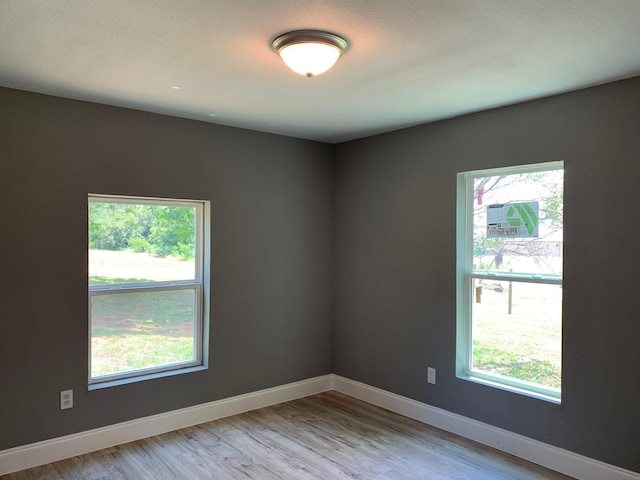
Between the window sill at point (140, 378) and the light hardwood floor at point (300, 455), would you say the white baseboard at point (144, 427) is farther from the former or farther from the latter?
the window sill at point (140, 378)

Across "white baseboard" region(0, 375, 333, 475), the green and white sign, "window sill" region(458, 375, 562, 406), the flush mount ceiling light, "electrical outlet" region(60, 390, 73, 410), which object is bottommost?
"white baseboard" region(0, 375, 333, 475)

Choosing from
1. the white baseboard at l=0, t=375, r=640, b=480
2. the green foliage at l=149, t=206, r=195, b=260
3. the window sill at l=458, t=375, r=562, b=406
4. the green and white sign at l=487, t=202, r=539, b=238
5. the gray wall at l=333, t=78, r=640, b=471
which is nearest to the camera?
the gray wall at l=333, t=78, r=640, b=471

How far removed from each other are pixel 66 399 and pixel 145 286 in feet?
2.99

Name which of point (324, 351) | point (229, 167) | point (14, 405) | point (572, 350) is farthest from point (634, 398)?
point (14, 405)

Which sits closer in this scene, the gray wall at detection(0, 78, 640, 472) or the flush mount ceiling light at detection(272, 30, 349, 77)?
the flush mount ceiling light at detection(272, 30, 349, 77)

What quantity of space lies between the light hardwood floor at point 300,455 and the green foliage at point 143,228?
140 cm

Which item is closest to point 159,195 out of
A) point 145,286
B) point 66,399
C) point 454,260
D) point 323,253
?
point 145,286

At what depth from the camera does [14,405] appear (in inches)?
117

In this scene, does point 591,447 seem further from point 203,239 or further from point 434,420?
point 203,239

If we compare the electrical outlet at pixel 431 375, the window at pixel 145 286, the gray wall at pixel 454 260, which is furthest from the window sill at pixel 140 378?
the electrical outlet at pixel 431 375

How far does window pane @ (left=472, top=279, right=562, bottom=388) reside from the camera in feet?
10.3

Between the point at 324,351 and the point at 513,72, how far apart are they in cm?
302

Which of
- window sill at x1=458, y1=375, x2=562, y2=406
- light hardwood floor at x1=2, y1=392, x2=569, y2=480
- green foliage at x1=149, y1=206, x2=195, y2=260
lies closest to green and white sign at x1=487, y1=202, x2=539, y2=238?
window sill at x1=458, y1=375, x2=562, y2=406

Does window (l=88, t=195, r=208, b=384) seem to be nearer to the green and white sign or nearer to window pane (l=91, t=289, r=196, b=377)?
window pane (l=91, t=289, r=196, b=377)
